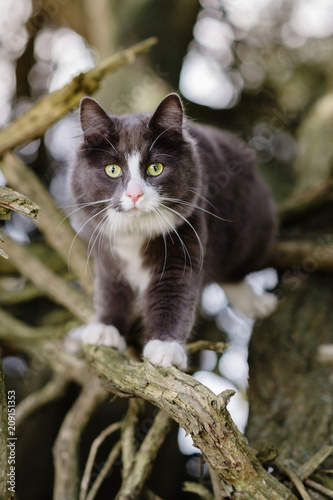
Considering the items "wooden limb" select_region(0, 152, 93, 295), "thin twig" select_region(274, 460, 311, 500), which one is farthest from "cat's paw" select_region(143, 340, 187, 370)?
"wooden limb" select_region(0, 152, 93, 295)

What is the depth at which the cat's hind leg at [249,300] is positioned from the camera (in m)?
3.33

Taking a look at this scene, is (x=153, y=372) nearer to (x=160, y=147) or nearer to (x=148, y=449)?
(x=148, y=449)

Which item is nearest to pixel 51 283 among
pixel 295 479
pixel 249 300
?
pixel 249 300

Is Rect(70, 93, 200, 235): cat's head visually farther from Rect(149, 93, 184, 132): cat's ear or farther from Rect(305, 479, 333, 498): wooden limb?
Rect(305, 479, 333, 498): wooden limb

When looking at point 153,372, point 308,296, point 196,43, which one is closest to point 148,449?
point 153,372

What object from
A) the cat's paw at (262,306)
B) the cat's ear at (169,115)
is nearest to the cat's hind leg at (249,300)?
the cat's paw at (262,306)

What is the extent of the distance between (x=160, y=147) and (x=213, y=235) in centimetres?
68

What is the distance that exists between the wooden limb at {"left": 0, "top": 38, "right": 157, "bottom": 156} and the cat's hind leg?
1.77 metres

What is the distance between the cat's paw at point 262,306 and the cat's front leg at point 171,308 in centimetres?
109

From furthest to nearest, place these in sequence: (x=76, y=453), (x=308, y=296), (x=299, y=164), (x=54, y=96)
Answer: (x=299, y=164) → (x=308, y=296) → (x=54, y=96) → (x=76, y=453)

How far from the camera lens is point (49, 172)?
15.5 feet

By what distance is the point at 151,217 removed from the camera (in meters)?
2.20

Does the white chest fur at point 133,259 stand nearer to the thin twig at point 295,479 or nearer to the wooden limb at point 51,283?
the wooden limb at point 51,283

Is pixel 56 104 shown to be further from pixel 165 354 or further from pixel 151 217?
pixel 165 354
